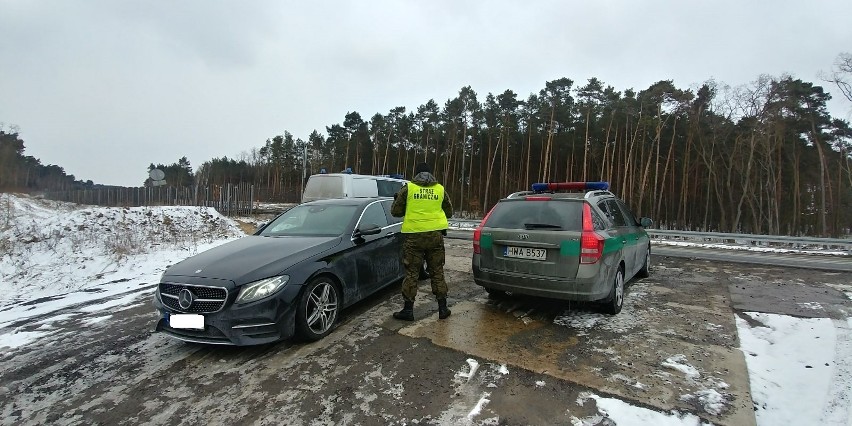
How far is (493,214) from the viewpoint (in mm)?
4922

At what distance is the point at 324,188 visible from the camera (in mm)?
10375

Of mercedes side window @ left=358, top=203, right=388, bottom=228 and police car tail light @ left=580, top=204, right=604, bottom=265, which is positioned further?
mercedes side window @ left=358, top=203, right=388, bottom=228

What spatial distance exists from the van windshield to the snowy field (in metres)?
2.81

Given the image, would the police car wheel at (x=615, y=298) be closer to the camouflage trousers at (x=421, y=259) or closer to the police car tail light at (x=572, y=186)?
the police car tail light at (x=572, y=186)

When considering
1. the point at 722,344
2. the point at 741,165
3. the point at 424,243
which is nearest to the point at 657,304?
the point at 722,344

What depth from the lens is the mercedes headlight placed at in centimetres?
344

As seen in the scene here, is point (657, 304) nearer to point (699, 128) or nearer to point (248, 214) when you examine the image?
point (248, 214)

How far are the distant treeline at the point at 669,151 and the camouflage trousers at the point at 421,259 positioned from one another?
2715 cm

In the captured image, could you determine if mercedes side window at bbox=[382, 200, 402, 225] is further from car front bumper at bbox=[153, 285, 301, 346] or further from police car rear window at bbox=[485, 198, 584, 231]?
car front bumper at bbox=[153, 285, 301, 346]

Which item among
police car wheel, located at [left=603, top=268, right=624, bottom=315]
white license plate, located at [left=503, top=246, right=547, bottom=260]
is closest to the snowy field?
police car wheel, located at [left=603, top=268, right=624, bottom=315]

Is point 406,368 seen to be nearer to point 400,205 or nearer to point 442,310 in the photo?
point 442,310

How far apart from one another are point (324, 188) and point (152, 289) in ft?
15.7

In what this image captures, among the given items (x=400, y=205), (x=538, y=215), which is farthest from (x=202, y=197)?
(x=538, y=215)

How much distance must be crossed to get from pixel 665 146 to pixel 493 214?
1386 inches
